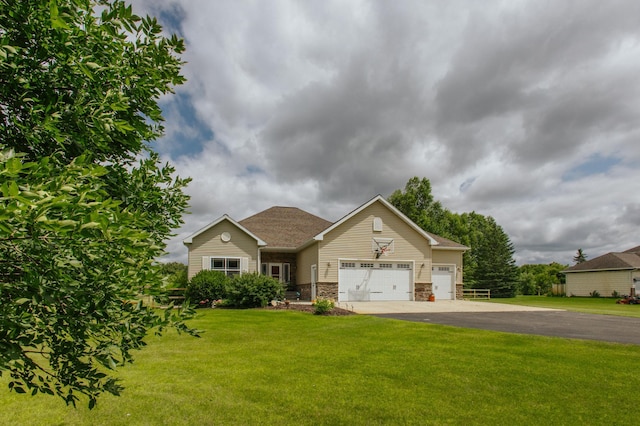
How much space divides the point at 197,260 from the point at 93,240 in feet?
77.8

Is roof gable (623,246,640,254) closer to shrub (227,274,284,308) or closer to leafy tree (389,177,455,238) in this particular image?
leafy tree (389,177,455,238)

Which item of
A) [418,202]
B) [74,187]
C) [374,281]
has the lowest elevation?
[374,281]

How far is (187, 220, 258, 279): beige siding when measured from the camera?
2495cm

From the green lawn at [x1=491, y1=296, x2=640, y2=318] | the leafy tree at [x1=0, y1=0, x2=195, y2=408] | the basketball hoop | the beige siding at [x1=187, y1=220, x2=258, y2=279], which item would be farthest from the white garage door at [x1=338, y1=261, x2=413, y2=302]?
the leafy tree at [x1=0, y1=0, x2=195, y2=408]

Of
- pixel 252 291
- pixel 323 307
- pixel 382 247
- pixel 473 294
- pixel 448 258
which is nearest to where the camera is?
pixel 323 307

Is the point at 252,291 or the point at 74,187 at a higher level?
the point at 74,187

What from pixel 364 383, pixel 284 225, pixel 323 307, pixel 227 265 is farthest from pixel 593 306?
pixel 364 383

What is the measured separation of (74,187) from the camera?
2.25 metres

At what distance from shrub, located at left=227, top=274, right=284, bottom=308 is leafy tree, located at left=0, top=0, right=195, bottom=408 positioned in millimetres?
17741

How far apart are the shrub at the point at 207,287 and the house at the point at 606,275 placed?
3842 centimetres

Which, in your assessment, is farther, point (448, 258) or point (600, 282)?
point (600, 282)

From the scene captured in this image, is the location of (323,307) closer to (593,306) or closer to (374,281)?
(374,281)

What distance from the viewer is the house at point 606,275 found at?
39.1m

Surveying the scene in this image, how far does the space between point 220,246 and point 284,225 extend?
7621mm
